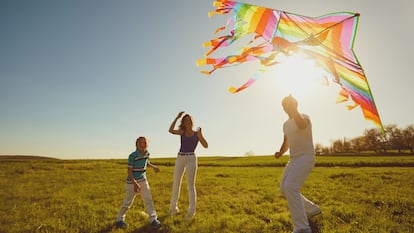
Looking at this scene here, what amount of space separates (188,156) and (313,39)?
3.97m

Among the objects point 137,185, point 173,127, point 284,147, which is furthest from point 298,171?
point 137,185

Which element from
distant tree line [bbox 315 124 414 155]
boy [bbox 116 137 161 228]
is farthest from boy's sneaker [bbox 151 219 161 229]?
distant tree line [bbox 315 124 414 155]

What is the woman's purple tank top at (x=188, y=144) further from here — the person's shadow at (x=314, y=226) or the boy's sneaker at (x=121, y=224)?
the person's shadow at (x=314, y=226)

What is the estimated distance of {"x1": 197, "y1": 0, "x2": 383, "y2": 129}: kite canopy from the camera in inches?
185

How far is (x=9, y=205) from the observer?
30.8 ft

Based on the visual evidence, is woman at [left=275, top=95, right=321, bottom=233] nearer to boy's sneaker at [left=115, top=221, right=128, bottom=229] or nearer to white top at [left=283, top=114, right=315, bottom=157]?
white top at [left=283, top=114, right=315, bottom=157]

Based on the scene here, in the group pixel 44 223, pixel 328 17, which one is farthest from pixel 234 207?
pixel 328 17

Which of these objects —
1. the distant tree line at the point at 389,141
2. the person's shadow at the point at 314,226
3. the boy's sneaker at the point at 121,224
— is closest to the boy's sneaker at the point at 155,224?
the boy's sneaker at the point at 121,224

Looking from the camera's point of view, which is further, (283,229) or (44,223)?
(44,223)

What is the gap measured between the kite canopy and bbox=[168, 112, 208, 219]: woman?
1840 millimetres

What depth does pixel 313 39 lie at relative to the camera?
507 cm

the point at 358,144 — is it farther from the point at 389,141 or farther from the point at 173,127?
the point at 173,127

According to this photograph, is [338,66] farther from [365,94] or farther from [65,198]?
[65,198]

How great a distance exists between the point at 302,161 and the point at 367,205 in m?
5.02
